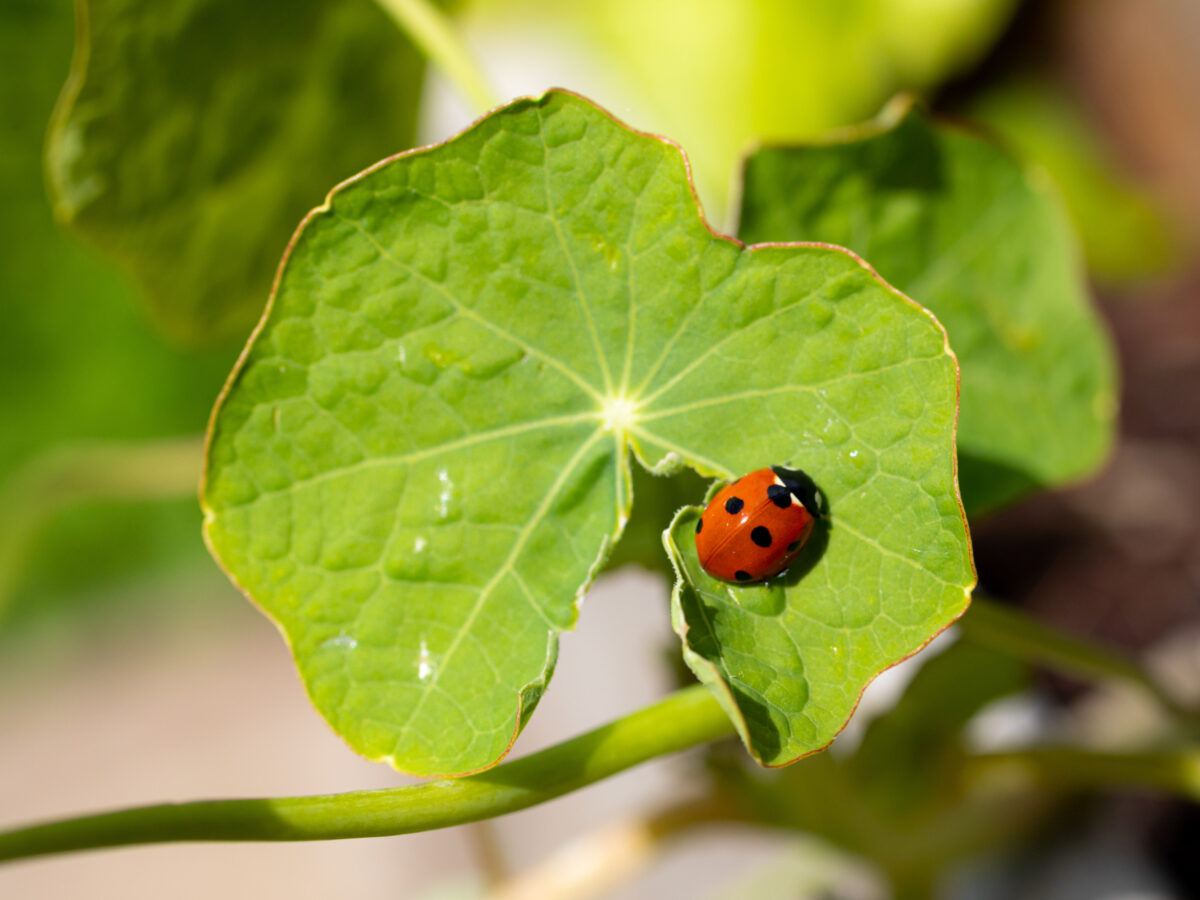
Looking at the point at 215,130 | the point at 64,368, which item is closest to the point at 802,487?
the point at 215,130

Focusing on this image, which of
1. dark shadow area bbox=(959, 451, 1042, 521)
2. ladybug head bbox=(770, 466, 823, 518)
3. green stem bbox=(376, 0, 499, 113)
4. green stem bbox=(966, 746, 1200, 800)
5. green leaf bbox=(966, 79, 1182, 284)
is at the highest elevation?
green stem bbox=(376, 0, 499, 113)

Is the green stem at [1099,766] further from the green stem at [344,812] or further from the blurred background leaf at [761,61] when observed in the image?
the blurred background leaf at [761,61]

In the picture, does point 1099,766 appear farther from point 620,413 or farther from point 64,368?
point 64,368

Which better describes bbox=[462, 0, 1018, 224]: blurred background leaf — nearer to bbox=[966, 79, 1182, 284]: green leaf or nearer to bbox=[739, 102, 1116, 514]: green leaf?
bbox=[966, 79, 1182, 284]: green leaf

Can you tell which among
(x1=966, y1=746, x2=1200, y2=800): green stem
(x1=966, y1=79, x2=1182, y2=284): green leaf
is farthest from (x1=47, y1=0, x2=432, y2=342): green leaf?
(x1=966, y1=79, x2=1182, y2=284): green leaf

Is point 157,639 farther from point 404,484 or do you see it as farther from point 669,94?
point 404,484

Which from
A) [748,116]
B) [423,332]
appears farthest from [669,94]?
[423,332]
